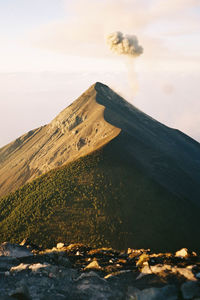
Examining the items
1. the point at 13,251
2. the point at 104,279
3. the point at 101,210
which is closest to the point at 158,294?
the point at 104,279

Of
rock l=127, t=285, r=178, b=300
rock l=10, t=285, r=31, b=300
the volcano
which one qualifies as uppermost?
the volcano

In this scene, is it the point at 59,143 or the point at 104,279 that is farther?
the point at 59,143

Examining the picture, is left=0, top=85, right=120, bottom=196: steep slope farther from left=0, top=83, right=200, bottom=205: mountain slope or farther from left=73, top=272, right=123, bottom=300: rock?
left=73, top=272, right=123, bottom=300: rock

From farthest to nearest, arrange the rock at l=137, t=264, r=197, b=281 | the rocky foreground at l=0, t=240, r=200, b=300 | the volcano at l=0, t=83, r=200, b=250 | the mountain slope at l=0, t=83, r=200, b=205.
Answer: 1. the mountain slope at l=0, t=83, r=200, b=205
2. the volcano at l=0, t=83, r=200, b=250
3. the rock at l=137, t=264, r=197, b=281
4. the rocky foreground at l=0, t=240, r=200, b=300

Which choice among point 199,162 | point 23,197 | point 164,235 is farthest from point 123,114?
point 164,235

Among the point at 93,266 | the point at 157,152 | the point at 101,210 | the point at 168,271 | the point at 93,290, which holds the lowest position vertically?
the point at 93,290

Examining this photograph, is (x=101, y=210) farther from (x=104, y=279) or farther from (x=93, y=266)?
(x=104, y=279)

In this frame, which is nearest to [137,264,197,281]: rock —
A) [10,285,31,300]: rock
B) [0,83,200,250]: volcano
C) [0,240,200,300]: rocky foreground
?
[0,240,200,300]: rocky foreground

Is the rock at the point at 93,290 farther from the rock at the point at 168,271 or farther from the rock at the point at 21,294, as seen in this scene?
the rock at the point at 21,294
